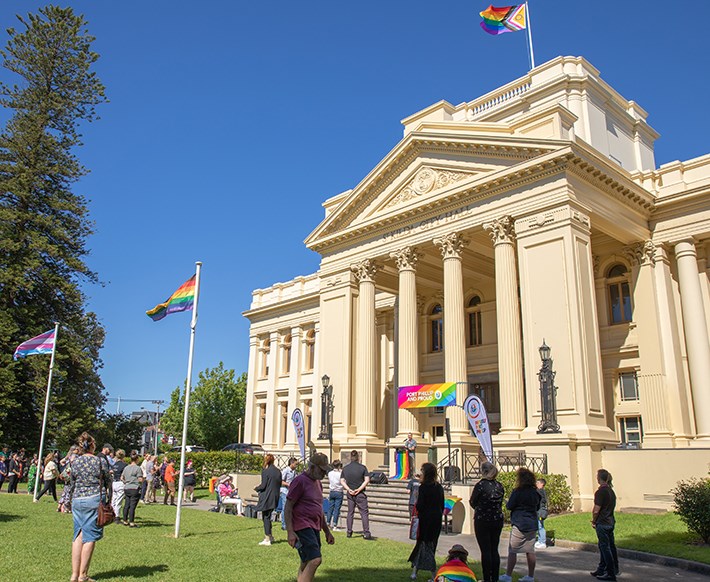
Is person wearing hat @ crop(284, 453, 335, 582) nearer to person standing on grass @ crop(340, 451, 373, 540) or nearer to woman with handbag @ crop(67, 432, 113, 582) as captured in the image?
woman with handbag @ crop(67, 432, 113, 582)

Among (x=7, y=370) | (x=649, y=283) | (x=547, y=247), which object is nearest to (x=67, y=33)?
(x=7, y=370)

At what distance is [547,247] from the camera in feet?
75.1

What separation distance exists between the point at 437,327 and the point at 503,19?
15.7 m

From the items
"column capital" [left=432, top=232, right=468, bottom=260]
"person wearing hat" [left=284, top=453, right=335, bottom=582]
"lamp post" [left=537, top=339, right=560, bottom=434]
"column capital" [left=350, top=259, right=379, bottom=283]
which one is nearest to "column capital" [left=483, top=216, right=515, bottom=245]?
"column capital" [left=432, top=232, right=468, bottom=260]

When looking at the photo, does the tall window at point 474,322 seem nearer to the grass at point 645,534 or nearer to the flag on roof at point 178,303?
the grass at point 645,534

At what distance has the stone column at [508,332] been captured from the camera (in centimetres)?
2256

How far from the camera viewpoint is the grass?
41.0 feet

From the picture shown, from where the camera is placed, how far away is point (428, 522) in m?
9.54

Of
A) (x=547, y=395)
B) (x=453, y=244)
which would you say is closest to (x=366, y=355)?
(x=453, y=244)

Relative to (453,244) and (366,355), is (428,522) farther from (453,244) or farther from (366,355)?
(366,355)

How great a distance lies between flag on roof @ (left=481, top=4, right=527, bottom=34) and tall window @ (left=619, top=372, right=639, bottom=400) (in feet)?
55.1

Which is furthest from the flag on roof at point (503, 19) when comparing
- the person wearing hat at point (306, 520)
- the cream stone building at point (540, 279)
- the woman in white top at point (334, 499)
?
the person wearing hat at point (306, 520)

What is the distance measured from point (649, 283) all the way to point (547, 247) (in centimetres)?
555

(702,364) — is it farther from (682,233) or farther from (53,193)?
(53,193)
